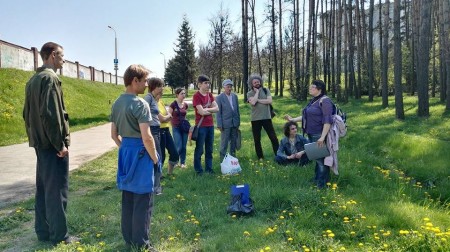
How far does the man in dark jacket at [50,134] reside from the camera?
436 cm

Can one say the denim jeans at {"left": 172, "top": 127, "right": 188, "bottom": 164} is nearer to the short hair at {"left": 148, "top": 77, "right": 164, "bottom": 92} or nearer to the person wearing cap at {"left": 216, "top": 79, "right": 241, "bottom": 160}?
the person wearing cap at {"left": 216, "top": 79, "right": 241, "bottom": 160}

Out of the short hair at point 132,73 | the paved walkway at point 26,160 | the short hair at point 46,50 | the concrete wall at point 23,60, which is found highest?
the concrete wall at point 23,60

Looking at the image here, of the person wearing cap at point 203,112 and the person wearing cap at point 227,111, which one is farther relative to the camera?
the person wearing cap at point 227,111

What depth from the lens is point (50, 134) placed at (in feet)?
14.2

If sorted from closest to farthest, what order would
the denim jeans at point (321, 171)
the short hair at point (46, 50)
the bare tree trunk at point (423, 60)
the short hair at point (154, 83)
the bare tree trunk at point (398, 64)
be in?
the short hair at point (46, 50), the denim jeans at point (321, 171), the short hair at point (154, 83), the bare tree trunk at point (423, 60), the bare tree trunk at point (398, 64)

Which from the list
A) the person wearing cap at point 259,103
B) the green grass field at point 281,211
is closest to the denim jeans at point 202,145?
the green grass field at point 281,211

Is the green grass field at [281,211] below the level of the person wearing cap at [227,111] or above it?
below

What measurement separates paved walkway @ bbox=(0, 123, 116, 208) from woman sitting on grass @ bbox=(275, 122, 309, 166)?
4.66 metres

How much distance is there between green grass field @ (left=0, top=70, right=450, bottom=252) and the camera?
4.50 m

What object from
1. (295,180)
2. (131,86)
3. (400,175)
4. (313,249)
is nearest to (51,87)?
(131,86)

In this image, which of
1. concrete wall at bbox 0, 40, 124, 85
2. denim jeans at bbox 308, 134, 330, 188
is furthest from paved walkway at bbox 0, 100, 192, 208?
concrete wall at bbox 0, 40, 124, 85

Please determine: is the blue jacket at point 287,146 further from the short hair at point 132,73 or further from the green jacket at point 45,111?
the green jacket at point 45,111

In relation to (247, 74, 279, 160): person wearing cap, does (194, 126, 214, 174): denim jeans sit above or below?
below

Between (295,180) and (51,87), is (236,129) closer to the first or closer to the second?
(295,180)
